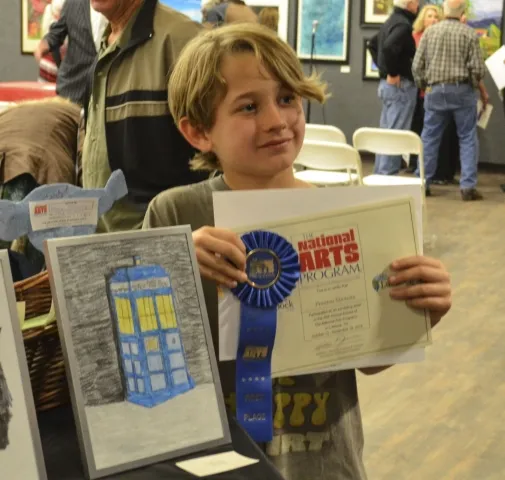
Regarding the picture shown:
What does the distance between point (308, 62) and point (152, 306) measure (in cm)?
931

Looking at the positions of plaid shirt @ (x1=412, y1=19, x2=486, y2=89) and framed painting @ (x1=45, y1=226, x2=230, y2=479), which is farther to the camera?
plaid shirt @ (x1=412, y1=19, x2=486, y2=89)

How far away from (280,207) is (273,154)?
0.13 meters

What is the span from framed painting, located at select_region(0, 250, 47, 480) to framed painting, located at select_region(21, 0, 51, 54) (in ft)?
32.6

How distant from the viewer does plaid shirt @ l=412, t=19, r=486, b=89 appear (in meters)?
7.24

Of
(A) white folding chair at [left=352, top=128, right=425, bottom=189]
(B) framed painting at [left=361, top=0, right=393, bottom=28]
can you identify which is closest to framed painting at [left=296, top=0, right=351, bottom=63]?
(B) framed painting at [left=361, top=0, right=393, bottom=28]

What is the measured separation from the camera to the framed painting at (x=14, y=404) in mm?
816

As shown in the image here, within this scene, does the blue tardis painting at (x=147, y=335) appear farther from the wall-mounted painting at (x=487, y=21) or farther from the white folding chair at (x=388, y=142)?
the wall-mounted painting at (x=487, y=21)

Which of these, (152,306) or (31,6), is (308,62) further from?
(152,306)

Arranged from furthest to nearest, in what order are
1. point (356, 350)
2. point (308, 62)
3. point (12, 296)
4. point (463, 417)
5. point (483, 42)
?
point (308, 62), point (483, 42), point (463, 417), point (356, 350), point (12, 296)

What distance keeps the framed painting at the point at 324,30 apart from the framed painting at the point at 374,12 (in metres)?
0.17

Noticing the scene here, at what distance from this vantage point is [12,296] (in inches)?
33.6

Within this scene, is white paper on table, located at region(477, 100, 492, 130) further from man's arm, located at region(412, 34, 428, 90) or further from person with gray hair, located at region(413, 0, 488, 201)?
man's arm, located at region(412, 34, 428, 90)

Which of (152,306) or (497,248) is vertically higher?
(152,306)

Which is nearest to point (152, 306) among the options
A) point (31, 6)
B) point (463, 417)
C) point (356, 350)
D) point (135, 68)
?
point (356, 350)
